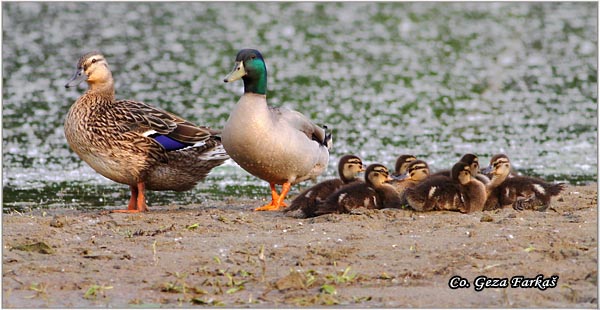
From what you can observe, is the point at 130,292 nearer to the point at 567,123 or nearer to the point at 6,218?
the point at 6,218

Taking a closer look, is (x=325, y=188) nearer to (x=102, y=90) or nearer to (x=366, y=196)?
(x=366, y=196)

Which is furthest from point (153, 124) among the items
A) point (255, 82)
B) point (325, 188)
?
point (325, 188)

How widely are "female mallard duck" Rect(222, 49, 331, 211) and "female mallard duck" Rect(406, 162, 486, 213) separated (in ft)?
3.93

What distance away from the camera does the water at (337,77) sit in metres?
12.3

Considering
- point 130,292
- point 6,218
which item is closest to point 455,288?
point 130,292

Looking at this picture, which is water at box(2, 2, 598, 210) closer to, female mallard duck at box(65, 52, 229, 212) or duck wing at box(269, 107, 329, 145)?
female mallard duck at box(65, 52, 229, 212)

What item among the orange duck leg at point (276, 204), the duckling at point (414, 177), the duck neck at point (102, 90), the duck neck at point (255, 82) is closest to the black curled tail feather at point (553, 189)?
the duckling at point (414, 177)

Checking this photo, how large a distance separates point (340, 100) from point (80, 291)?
33.0ft

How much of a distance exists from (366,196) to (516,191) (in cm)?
123

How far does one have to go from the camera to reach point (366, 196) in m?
8.72

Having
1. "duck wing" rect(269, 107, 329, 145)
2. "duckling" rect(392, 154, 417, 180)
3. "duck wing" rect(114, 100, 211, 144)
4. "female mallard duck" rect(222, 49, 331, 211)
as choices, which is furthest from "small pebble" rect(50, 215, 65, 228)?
"duckling" rect(392, 154, 417, 180)

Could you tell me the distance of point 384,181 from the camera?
9008mm

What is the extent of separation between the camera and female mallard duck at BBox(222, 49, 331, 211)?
29.9ft

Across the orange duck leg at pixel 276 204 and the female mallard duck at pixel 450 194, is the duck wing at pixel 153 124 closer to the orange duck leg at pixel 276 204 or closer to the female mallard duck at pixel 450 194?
the orange duck leg at pixel 276 204
